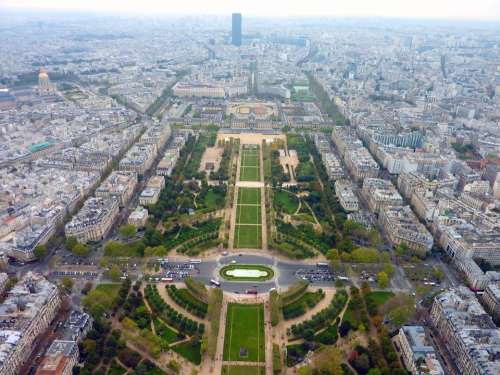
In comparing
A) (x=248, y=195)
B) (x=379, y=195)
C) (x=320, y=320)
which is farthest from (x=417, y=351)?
(x=248, y=195)

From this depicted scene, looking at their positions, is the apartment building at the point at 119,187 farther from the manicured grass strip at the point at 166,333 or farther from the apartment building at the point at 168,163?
the manicured grass strip at the point at 166,333

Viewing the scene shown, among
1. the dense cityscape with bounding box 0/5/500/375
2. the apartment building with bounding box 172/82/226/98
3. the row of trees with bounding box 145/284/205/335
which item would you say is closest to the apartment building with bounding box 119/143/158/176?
the dense cityscape with bounding box 0/5/500/375

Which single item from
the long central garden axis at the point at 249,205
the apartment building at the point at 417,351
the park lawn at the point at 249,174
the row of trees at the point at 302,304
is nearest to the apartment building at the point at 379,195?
the long central garden axis at the point at 249,205

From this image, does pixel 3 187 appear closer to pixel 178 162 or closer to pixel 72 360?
pixel 178 162

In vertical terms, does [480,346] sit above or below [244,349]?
above

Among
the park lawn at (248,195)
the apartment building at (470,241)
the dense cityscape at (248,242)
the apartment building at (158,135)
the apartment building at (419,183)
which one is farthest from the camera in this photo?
the apartment building at (158,135)

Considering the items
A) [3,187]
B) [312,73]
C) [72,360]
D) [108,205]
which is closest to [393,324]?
[72,360]

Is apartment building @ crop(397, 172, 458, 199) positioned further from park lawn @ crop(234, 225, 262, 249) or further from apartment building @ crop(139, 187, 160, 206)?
apartment building @ crop(139, 187, 160, 206)
